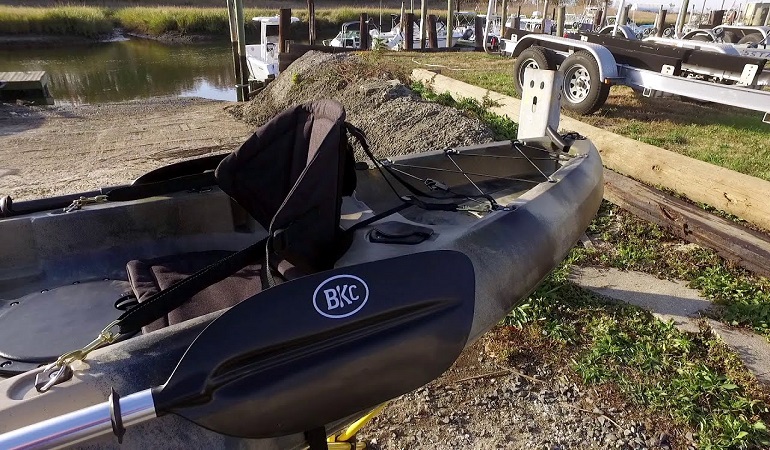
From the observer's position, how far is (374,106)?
24.4ft

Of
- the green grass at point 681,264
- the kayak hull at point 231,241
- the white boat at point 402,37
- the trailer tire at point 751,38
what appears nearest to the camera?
the kayak hull at point 231,241

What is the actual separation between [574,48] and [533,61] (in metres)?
0.58

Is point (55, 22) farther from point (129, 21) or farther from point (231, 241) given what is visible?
point (231, 241)

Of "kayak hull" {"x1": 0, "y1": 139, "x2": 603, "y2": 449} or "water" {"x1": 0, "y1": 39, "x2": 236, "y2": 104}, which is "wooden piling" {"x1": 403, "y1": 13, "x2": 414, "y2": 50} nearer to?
"water" {"x1": 0, "y1": 39, "x2": 236, "y2": 104}

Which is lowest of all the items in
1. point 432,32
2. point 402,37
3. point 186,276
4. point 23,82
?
point 23,82

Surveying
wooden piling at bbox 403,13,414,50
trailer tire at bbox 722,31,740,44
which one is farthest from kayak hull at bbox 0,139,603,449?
wooden piling at bbox 403,13,414,50

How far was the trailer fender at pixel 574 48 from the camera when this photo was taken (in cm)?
648

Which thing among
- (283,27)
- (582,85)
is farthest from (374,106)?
(283,27)

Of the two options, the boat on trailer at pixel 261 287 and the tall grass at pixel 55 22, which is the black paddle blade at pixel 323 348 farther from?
the tall grass at pixel 55 22

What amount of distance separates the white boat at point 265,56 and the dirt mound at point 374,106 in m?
3.91

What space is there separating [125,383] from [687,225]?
4.17 metres

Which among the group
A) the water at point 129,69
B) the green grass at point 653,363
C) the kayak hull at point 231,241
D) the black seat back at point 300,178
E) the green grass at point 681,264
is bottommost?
the water at point 129,69

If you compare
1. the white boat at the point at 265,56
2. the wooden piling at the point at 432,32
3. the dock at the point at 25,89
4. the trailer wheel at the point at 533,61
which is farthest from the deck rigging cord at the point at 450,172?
the wooden piling at the point at 432,32

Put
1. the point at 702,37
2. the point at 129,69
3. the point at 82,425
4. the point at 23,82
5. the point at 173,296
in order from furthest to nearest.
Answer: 1. the point at 129,69
2. the point at 23,82
3. the point at 702,37
4. the point at 173,296
5. the point at 82,425
